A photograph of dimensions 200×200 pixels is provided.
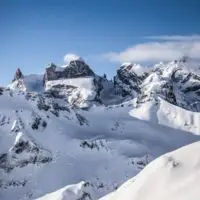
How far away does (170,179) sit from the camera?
86.8 feet

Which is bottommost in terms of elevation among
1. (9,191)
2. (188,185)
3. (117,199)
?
(9,191)

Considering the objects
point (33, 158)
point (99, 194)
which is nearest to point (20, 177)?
point (33, 158)

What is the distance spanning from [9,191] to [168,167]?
166151mm

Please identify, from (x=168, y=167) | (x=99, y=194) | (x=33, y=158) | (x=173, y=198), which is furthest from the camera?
(x=33, y=158)

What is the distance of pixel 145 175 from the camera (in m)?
27.8

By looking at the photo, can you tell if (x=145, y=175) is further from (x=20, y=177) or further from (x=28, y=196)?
(x=20, y=177)

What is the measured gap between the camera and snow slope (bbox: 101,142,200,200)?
25578 millimetres

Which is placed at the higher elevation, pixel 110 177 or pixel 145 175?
pixel 145 175

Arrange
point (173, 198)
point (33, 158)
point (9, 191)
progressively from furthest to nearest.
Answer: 1. point (33, 158)
2. point (9, 191)
3. point (173, 198)

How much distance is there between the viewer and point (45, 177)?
193375 millimetres

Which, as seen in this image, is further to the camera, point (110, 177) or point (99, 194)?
point (110, 177)

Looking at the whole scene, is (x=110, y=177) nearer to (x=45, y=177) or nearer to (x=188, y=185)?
(x=45, y=177)

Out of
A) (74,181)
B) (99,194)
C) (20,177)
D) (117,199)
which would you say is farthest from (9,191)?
(117,199)

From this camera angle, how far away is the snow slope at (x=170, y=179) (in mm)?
25578
